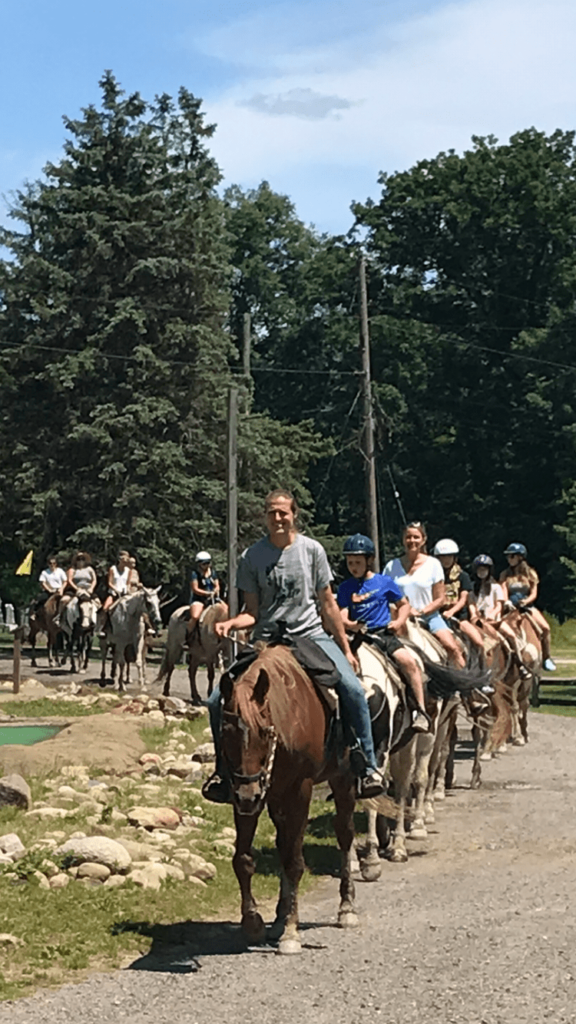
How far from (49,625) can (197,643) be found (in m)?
9.21

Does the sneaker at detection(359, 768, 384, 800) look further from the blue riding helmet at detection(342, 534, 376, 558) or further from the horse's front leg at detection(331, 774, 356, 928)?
the blue riding helmet at detection(342, 534, 376, 558)

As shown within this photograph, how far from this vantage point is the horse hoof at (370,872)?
489 inches

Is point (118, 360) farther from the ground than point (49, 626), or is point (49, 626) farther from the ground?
point (118, 360)

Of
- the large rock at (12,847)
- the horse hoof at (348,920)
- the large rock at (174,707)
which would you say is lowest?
the large rock at (174,707)

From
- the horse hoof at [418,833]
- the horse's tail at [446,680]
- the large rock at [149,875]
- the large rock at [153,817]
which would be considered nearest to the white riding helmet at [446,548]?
the horse's tail at [446,680]

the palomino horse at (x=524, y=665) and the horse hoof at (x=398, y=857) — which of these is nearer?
the horse hoof at (x=398, y=857)

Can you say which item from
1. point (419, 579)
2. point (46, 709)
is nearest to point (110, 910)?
point (419, 579)

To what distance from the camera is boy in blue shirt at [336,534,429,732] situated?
12602mm

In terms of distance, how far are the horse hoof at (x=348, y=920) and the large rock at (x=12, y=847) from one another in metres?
2.64

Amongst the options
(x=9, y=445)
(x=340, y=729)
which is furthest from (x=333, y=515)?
(x=340, y=729)

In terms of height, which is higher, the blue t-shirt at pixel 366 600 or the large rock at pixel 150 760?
the blue t-shirt at pixel 366 600

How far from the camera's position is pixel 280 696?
9.80 meters

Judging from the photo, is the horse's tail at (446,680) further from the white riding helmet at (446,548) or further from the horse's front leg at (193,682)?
the horse's front leg at (193,682)

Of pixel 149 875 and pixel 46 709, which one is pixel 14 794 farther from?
pixel 46 709
